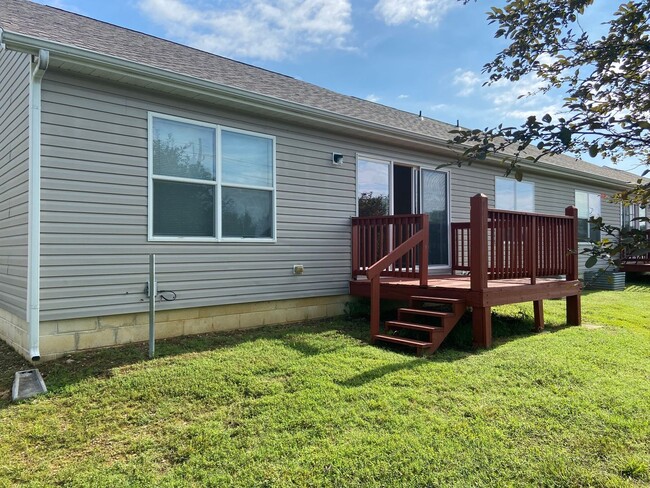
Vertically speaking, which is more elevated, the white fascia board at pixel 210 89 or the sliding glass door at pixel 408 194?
the white fascia board at pixel 210 89

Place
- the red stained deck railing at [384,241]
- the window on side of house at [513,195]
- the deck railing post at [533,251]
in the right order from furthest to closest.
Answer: the window on side of house at [513,195]
the red stained deck railing at [384,241]
the deck railing post at [533,251]

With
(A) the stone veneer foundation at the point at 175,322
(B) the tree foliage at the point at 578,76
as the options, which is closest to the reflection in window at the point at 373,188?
(A) the stone veneer foundation at the point at 175,322

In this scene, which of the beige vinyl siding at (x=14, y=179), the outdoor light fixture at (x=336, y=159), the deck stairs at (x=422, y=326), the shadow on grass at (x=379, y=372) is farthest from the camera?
the outdoor light fixture at (x=336, y=159)

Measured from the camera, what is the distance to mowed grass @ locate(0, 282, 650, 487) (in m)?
2.42

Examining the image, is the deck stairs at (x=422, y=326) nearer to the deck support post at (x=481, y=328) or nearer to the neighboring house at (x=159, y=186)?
the deck support post at (x=481, y=328)

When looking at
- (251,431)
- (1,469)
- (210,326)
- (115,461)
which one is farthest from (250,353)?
(1,469)

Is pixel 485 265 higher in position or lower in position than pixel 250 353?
higher

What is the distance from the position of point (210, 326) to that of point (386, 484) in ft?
11.8

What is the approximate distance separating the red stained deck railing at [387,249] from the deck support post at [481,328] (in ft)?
2.51

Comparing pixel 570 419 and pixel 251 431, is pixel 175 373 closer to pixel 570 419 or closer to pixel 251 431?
pixel 251 431

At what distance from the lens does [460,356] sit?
4.59 m

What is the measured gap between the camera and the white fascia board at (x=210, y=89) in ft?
13.0

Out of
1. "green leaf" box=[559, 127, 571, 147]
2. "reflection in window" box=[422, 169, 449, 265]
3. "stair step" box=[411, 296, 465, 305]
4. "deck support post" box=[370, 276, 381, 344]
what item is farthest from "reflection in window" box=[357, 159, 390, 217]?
"green leaf" box=[559, 127, 571, 147]

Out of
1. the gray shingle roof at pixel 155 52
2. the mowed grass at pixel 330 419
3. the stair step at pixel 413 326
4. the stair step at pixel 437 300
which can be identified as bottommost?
the mowed grass at pixel 330 419
